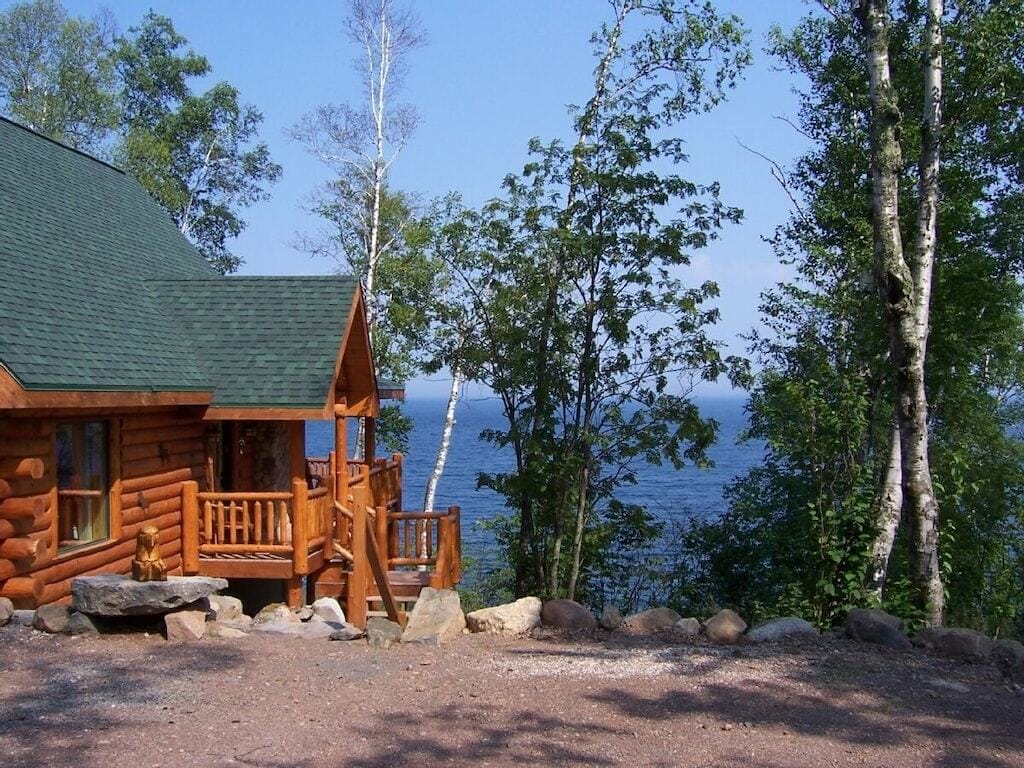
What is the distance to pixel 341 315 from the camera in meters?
12.9

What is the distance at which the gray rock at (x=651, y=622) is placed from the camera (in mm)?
9586

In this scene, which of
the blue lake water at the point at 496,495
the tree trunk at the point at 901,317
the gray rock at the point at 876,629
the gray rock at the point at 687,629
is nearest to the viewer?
the gray rock at the point at 876,629

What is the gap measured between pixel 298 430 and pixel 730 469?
34.7 m

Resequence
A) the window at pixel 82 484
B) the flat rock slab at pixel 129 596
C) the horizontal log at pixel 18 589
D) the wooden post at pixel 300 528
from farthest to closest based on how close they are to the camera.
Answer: the wooden post at pixel 300 528 → the window at pixel 82 484 → the horizontal log at pixel 18 589 → the flat rock slab at pixel 129 596

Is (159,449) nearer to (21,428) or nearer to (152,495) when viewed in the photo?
(152,495)

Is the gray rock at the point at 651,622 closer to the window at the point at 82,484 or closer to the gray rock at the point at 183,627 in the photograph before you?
the gray rock at the point at 183,627

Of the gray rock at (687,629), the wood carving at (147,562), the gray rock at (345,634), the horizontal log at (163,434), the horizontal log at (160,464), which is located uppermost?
the horizontal log at (163,434)

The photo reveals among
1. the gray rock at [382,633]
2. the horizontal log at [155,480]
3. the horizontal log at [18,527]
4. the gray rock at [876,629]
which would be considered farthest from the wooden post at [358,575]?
the gray rock at [876,629]

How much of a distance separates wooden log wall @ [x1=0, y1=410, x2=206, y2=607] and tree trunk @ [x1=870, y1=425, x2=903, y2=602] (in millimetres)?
8989

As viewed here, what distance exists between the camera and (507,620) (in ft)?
31.4

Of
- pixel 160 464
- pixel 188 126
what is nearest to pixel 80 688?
pixel 160 464

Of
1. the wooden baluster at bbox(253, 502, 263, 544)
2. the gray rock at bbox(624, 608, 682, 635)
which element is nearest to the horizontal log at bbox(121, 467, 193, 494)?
the wooden baluster at bbox(253, 502, 263, 544)

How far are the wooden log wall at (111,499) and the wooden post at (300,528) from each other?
154 centimetres

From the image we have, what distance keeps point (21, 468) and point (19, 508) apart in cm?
43
